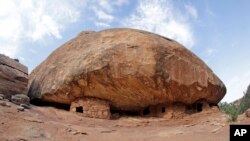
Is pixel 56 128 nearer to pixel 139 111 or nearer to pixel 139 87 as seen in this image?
pixel 139 87

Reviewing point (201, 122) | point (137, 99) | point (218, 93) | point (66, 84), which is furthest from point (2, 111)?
point (218, 93)

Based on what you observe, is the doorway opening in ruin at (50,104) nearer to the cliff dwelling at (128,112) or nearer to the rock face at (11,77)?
the cliff dwelling at (128,112)

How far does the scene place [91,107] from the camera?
13.4 m

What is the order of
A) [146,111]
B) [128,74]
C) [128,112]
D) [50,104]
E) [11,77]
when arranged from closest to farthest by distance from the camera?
[11,77] → [128,74] → [50,104] → [146,111] → [128,112]

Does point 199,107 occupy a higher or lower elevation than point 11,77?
lower

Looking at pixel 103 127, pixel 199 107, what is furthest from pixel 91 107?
pixel 199 107

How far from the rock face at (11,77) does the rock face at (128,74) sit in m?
1.25

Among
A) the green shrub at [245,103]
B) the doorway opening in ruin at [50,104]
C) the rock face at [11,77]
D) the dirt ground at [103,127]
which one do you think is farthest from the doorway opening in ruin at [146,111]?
the green shrub at [245,103]

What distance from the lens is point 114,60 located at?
44.0ft

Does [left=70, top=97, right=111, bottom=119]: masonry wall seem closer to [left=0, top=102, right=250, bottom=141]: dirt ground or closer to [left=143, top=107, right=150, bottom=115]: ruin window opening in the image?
[left=0, top=102, right=250, bottom=141]: dirt ground

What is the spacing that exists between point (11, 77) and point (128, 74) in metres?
4.26

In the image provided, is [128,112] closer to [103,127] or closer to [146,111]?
[146,111]

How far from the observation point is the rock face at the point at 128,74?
44.1 feet

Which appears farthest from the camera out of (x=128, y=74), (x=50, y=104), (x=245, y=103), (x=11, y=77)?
(x=245, y=103)
